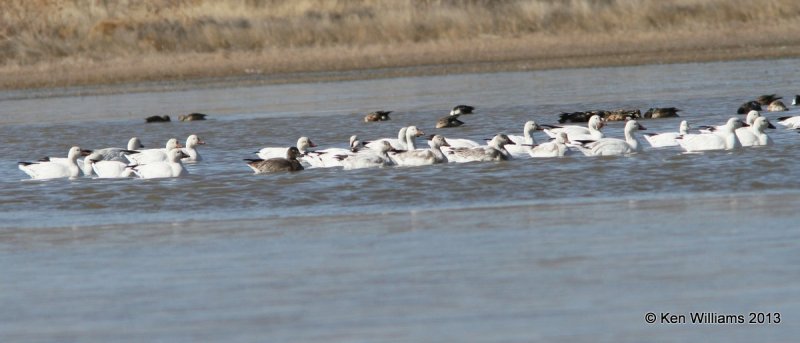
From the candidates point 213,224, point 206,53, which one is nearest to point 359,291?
point 213,224

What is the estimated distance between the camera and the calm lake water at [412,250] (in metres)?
7.39

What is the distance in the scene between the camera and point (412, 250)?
927 cm

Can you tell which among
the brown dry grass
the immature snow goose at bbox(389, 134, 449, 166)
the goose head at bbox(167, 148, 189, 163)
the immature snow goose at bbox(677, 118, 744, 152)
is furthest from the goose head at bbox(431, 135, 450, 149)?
the brown dry grass

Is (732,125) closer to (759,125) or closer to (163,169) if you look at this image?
(759,125)

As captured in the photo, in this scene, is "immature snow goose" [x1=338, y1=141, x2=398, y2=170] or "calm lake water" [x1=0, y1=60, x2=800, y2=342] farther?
"immature snow goose" [x1=338, y1=141, x2=398, y2=170]

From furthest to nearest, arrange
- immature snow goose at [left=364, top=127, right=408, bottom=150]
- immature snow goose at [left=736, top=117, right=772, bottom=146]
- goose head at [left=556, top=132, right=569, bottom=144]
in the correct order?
immature snow goose at [left=364, top=127, right=408, bottom=150], goose head at [left=556, top=132, right=569, bottom=144], immature snow goose at [left=736, top=117, right=772, bottom=146]

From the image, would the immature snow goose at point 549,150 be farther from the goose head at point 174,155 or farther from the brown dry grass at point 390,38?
the brown dry grass at point 390,38

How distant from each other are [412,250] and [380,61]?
2291cm

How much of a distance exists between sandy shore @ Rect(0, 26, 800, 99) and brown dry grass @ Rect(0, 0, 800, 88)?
0.04 metres

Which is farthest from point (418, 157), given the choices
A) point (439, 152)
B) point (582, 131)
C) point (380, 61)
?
point (380, 61)

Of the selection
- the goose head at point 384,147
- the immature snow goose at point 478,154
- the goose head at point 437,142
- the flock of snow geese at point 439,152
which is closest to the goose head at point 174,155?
the flock of snow geese at point 439,152

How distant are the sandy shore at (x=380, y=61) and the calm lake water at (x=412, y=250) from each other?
12827 mm

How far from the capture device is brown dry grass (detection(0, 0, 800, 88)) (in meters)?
31.7

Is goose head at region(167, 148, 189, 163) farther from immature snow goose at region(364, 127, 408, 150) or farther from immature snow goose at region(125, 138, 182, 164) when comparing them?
immature snow goose at region(364, 127, 408, 150)
